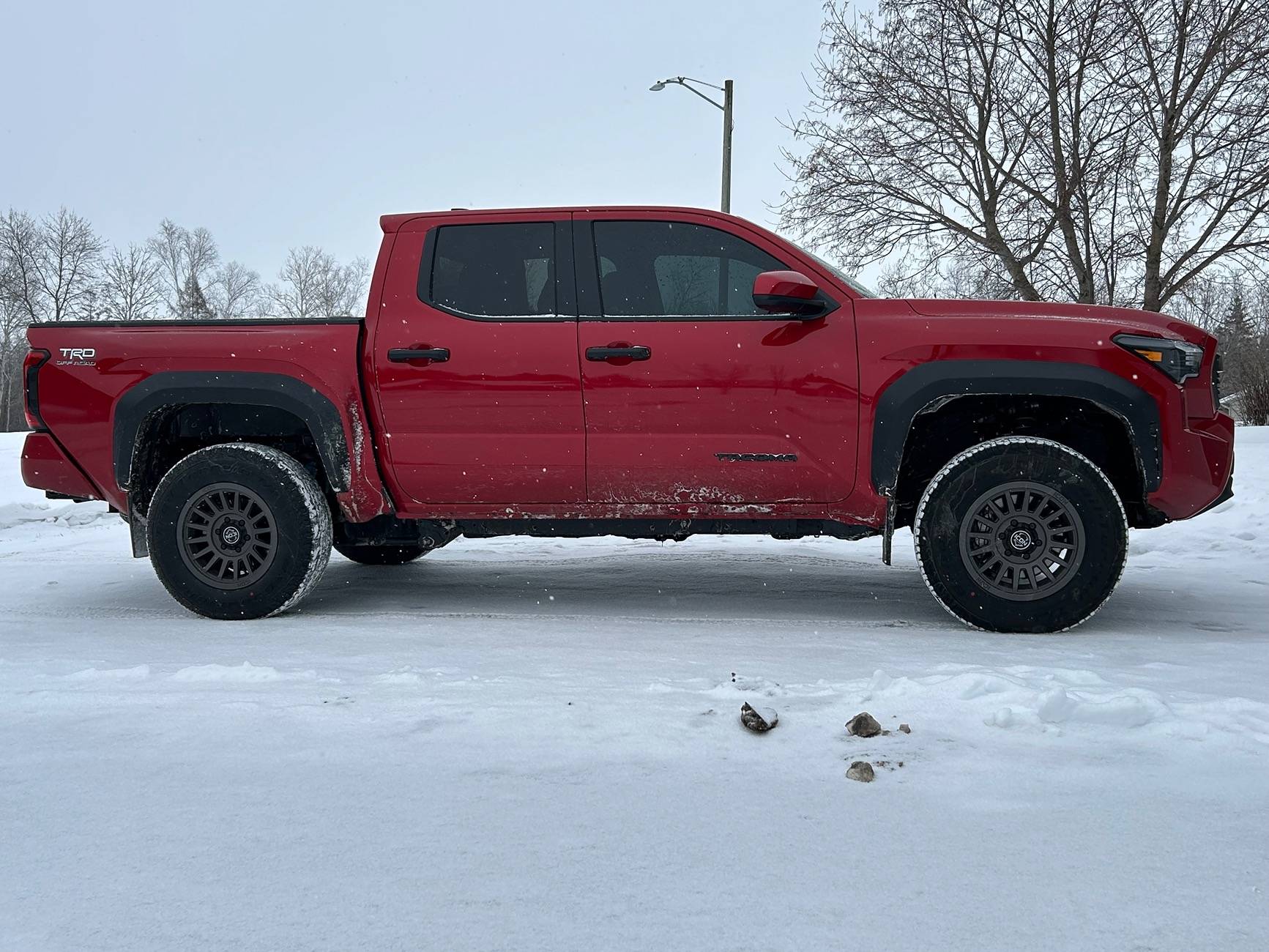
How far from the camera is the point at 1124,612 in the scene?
4414 mm

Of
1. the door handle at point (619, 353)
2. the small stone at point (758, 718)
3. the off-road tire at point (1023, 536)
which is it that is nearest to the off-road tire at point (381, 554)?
the door handle at point (619, 353)

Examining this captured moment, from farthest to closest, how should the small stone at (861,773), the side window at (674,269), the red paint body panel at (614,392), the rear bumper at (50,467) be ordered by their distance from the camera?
the rear bumper at (50,467) < the side window at (674,269) < the red paint body panel at (614,392) < the small stone at (861,773)

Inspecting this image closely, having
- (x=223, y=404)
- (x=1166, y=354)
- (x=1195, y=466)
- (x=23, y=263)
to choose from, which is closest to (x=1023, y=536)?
(x=1195, y=466)

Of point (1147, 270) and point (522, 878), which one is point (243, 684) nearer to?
point (522, 878)

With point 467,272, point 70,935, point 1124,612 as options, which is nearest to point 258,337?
point 467,272

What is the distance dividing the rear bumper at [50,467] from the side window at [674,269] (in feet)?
8.69

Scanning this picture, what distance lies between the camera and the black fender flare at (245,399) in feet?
14.0

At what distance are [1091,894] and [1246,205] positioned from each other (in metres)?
15.7

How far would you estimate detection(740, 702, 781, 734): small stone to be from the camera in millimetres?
2527

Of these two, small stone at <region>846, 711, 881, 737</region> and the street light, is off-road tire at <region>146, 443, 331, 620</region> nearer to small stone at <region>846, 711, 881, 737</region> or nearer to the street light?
small stone at <region>846, 711, 881, 737</region>

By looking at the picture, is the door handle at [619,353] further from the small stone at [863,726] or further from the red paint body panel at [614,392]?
the small stone at [863,726]

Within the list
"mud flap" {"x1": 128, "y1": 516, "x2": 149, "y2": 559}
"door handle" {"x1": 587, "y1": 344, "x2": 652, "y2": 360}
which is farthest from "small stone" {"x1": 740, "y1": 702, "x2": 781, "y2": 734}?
"mud flap" {"x1": 128, "y1": 516, "x2": 149, "y2": 559}

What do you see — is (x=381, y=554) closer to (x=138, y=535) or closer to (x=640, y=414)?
(x=138, y=535)

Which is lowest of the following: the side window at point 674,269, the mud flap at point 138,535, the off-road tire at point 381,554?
the off-road tire at point 381,554
